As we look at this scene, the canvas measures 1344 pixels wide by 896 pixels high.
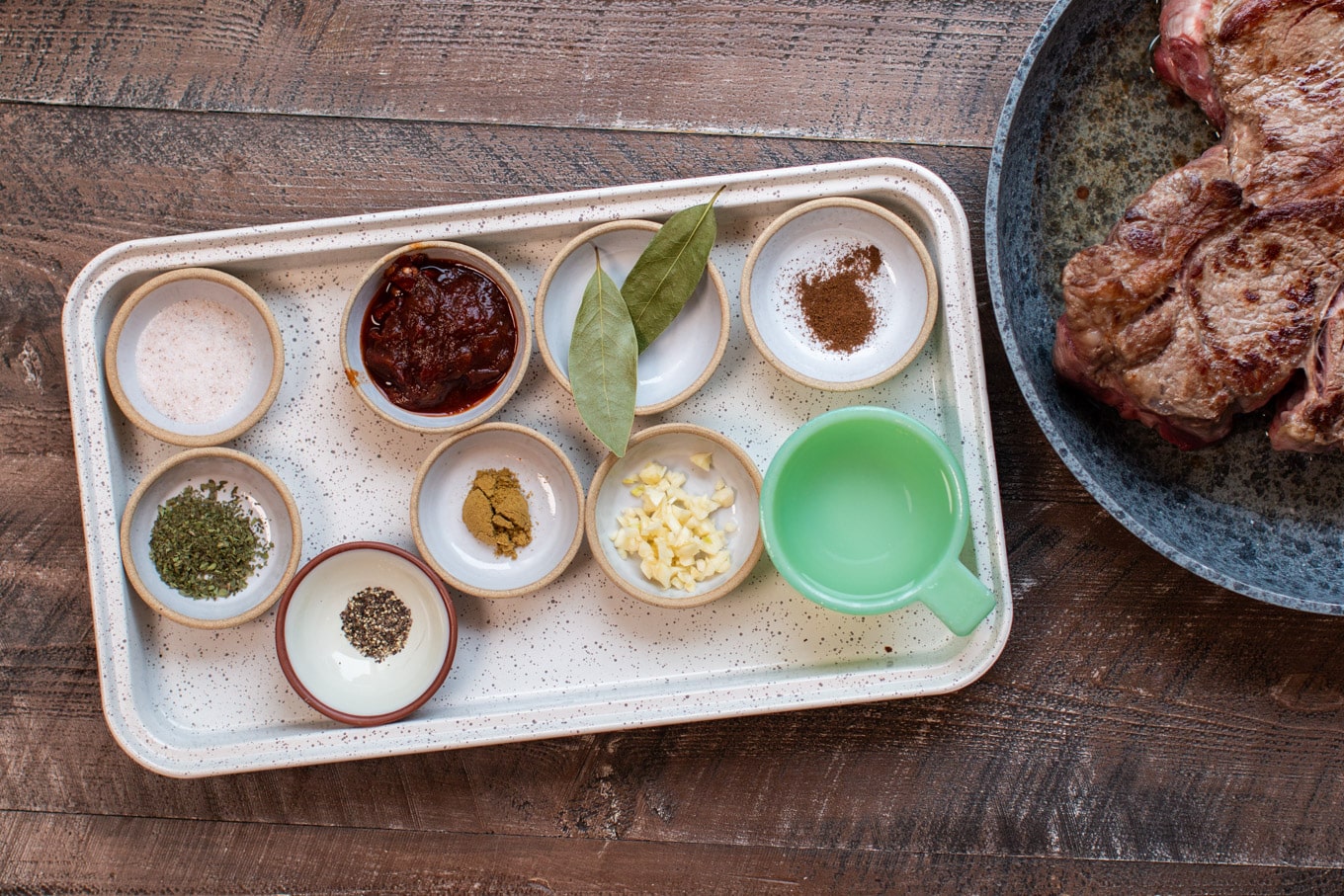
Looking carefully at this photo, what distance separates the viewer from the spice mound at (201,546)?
1934 millimetres

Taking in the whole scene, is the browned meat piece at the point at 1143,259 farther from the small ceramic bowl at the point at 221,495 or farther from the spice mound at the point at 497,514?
the small ceramic bowl at the point at 221,495

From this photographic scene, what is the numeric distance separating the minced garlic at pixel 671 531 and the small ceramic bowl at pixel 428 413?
13.5 inches

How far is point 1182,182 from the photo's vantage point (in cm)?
167

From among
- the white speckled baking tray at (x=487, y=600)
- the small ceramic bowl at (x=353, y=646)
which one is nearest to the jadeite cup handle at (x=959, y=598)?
the white speckled baking tray at (x=487, y=600)

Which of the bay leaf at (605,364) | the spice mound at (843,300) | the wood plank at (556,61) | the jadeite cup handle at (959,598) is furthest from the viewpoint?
the wood plank at (556,61)

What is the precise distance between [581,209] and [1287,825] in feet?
7.14

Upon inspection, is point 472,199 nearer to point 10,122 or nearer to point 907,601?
point 10,122

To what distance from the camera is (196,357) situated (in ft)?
6.52

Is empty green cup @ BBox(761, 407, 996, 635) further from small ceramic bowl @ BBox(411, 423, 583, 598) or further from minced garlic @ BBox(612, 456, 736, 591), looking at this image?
small ceramic bowl @ BBox(411, 423, 583, 598)

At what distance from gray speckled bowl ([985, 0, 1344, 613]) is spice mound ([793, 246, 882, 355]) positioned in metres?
0.29

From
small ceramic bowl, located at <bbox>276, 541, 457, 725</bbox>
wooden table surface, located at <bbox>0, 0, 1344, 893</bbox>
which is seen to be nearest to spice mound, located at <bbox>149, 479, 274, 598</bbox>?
small ceramic bowl, located at <bbox>276, 541, 457, 725</bbox>

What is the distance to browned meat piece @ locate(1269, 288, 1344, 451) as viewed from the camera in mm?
1620

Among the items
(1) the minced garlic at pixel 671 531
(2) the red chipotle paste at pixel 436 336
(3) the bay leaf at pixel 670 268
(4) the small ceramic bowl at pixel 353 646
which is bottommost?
(4) the small ceramic bowl at pixel 353 646

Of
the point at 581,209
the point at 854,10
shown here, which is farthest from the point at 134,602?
the point at 854,10
